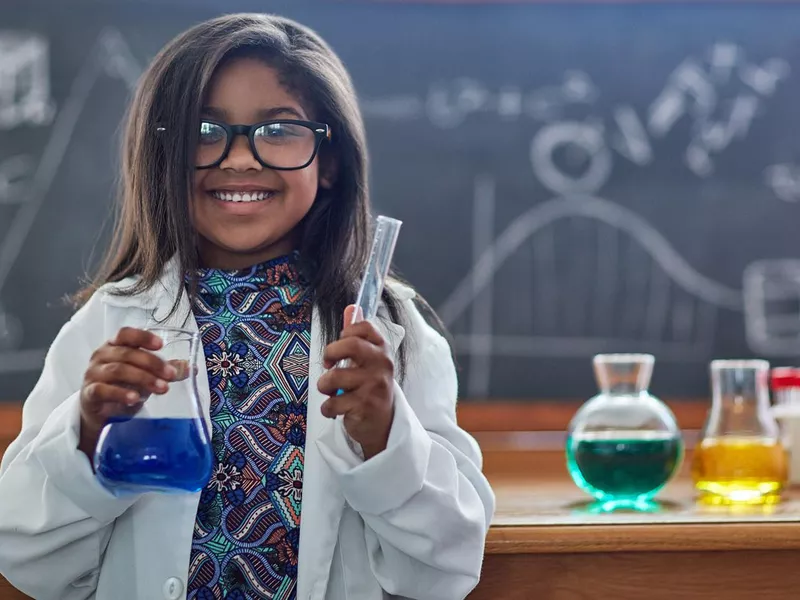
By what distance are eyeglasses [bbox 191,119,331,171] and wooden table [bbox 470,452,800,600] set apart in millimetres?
466

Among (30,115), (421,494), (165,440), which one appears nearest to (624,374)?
(421,494)

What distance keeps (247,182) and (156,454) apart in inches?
14.5

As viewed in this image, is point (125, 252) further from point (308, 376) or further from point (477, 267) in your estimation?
point (477, 267)

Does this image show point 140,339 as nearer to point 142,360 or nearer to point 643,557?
point 142,360

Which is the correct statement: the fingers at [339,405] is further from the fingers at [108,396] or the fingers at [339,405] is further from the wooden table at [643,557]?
the wooden table at [643,557]

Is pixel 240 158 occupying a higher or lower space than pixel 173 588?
higher

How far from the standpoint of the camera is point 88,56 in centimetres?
185

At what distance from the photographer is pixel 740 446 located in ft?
4.48

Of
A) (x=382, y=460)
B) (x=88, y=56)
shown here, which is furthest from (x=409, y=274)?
(x=382, y=460)

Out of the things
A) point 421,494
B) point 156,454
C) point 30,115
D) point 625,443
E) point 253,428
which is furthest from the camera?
point 30,115

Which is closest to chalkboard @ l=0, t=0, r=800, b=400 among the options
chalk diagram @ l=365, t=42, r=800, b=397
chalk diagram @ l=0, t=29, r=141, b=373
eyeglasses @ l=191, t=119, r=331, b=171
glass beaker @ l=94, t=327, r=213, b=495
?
chalk diagram @ l=365, t=42, r=800, b=397

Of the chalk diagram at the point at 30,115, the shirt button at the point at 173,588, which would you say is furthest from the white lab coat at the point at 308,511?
the chalk diagram at the point at 30,115

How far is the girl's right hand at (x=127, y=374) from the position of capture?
911 mm

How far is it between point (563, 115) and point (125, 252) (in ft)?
3.10
